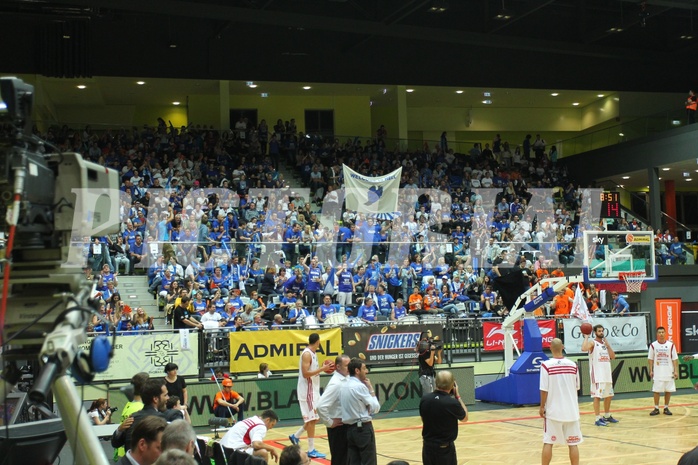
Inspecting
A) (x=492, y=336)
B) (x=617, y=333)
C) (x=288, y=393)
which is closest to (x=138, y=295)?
(x=288, y=393)

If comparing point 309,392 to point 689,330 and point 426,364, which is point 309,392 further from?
point 689,330

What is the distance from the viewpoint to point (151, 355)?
59.3 ft

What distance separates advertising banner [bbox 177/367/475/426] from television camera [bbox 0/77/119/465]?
12.2 m

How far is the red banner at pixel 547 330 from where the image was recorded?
73.5 ft

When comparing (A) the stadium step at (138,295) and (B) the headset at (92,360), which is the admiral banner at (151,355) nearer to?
(A) the stadium step at (138,295)

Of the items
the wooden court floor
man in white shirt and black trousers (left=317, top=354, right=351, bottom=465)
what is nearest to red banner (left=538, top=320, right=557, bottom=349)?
the wooden court floor

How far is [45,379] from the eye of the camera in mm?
3949

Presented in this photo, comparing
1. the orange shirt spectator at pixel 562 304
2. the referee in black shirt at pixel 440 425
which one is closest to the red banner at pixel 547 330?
the orange shirt spectator at pixel 562 304

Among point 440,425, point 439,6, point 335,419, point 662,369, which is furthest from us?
point 439,6

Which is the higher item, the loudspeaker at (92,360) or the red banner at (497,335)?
the loudspeaker at (92,360)

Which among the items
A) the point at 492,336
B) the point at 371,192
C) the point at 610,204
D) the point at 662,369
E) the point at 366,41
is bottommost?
the point at 662,369

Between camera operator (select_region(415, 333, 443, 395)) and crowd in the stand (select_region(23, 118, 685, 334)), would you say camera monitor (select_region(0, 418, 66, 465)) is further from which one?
crowd in the stand (select_region(23, 118, 685, 334))

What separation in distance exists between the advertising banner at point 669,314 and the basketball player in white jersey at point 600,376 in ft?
44.0

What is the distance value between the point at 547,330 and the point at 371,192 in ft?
26.3
